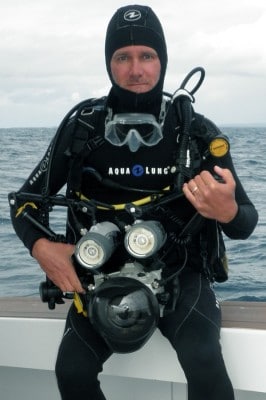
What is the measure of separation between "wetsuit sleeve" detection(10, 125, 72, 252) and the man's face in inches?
10.6

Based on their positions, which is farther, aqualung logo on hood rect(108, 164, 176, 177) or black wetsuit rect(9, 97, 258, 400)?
aqualung logo on hood rect(108, 164, 176, 177)

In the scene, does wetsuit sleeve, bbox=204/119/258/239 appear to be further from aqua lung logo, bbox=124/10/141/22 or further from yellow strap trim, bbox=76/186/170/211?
aqua lung logo, bbox=124/10/141/22

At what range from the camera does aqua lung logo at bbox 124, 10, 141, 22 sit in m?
2.20

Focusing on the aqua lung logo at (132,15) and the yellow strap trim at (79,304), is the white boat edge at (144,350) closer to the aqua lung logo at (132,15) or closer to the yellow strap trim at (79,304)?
the yellow strap trim at (79,304)

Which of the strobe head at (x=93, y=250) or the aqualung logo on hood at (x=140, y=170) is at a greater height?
the aqualung logo on hood at (x=140, y=170)

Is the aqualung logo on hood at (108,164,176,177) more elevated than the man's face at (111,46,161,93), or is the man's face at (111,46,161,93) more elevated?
the man's face at (111,46,161,93)

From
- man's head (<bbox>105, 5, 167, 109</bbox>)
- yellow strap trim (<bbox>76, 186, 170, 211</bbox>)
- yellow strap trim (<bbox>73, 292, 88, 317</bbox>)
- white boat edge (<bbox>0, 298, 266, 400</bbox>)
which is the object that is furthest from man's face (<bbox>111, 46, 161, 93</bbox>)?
white boat edge (<bbox>0, 298, 266, 400</bbox>)

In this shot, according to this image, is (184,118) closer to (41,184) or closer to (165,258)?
(165,258)

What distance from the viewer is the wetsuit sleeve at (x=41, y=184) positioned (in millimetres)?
2117

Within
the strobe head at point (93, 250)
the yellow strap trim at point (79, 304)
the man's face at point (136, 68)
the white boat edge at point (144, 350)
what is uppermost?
the man's face at point (136, 68)

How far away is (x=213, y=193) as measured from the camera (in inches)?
68.5

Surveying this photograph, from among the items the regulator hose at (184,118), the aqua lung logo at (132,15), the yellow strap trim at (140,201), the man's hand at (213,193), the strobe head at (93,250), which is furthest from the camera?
the aqua lung logo at (132,15)

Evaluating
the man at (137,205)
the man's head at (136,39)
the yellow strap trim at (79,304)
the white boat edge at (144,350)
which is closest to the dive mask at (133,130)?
the man at (137,205)

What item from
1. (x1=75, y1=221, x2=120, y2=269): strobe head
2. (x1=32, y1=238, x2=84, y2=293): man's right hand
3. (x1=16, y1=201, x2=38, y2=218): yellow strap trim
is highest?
(x1=16, y1=201, x2=38, y2=218): yellow strap trim
